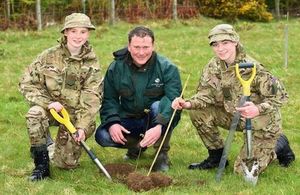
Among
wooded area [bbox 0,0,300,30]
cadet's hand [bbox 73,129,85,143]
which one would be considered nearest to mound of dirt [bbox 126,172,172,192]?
cadet's hand [bbox 73,129,85,143]

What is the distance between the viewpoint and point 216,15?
116 ft

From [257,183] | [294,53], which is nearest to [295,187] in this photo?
[257,183]

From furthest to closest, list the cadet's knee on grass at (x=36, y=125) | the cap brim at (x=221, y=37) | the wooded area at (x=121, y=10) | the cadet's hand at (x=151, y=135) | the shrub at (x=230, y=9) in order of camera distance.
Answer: the shrub at (x=230, y=9) → the wooded area at (x=121, y=10) → the cadet's hand at (x=151, y=135) → the cadet's knee on grass at (x=36, y=125) → the cap brim at (x=221, y=37)

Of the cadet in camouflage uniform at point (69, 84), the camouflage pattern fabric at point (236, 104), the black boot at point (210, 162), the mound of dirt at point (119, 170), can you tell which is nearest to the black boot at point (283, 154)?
the camouflage pattern fabric at point (236, 104)

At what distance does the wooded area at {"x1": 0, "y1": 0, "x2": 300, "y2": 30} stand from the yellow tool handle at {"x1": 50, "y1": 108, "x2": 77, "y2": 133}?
739 inches

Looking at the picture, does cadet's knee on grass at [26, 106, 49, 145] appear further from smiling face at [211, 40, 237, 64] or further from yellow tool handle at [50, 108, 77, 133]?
smiling face at [211, 40, 237, 64]

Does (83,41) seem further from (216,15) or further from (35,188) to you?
(216,15)

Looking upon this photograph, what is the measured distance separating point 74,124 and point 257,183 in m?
2.17

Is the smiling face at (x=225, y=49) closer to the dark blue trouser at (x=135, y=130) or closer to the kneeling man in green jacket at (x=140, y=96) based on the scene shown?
the kneeling man in green jacket at (x=140, y=96)

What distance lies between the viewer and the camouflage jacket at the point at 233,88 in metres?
6.29

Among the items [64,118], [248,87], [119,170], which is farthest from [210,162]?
[64,118]

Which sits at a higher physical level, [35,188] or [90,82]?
[90,82]

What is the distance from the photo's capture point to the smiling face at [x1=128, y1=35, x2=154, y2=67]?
22.0 feet

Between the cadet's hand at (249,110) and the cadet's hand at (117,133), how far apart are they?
1.58m
